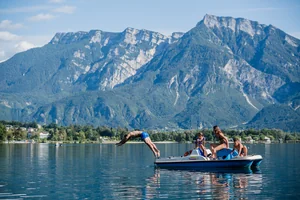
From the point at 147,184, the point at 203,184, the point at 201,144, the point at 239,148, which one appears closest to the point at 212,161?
the point at 201,144

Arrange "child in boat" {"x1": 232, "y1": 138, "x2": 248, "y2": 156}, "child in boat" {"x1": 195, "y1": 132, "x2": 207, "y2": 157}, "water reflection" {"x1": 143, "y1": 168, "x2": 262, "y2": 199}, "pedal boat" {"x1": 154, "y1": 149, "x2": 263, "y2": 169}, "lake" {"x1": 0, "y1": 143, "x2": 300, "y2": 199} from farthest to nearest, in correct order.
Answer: "child in boat" {"x1": 232, "y1": 138, "x2": 248, "y2": 156} → "child in boat" {"x1": 195, "y1": 132, "x2": 207, "y2": 157} → "pedal boat" {"x1": 154, "y1": 149, "x2": 263, "y2": 169} → "water reflection" {"x1": 143, "y1": 168, "x2": 262, "y2": 199} → "lake" {"x1": 0, "y1": 143, "x2": 300, "y2": 199}

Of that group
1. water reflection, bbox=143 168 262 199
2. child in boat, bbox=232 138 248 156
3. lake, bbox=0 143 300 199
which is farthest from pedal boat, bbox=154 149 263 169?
lake, bbox=0 143 300 199

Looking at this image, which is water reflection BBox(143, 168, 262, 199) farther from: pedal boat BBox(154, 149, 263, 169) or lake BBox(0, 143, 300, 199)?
pedal boat BBox(154, 149, 263, 169)

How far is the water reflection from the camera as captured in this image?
44406 mm

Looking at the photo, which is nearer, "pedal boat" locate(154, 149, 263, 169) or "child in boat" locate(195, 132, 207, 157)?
"pedal boat" locate(154, 149, 263, 169)

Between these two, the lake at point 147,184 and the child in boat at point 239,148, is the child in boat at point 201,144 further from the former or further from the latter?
the lake at point 147,184

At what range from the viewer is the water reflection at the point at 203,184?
44406 mm

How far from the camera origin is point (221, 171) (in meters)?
65.3

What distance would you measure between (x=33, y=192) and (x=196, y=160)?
26785 millimetres

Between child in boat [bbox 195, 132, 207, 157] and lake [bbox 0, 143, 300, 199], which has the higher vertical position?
child in boat [bbox 195, 132, 207, 157]

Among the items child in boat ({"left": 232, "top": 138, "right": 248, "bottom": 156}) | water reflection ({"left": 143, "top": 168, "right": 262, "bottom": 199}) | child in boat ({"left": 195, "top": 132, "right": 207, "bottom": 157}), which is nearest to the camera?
water reflection ({"left": 143, "top": 168, "right": 262, "bottom": 199})

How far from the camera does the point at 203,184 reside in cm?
5112

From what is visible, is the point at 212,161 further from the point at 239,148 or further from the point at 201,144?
the point at 239,148

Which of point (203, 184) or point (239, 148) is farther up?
point (239, 148)
